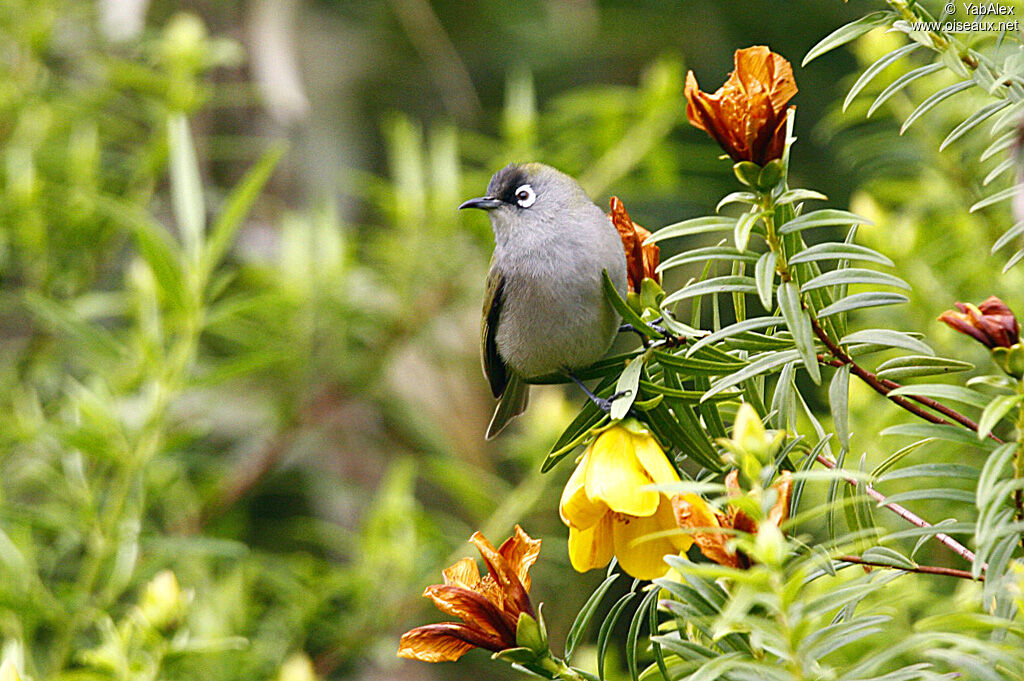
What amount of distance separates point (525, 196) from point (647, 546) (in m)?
1.00

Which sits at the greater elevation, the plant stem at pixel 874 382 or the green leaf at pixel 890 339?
the green leaf at pixel 890 339

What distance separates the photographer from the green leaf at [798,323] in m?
0.74

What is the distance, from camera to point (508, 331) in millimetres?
1574

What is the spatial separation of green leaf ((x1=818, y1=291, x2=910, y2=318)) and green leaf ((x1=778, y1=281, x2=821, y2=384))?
2cm

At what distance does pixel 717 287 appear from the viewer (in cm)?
84

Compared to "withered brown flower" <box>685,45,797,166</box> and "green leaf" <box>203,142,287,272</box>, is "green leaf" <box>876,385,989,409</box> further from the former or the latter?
"green leaf" <box>203,142,287,272</box>

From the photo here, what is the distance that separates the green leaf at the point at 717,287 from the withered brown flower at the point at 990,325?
18 cm

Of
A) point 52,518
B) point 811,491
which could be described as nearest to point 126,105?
point 52,518

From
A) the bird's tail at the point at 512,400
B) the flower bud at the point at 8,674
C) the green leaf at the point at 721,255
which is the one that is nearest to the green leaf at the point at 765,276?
the green leaf at the point at 721,255

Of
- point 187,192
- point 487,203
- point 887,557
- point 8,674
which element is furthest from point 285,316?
point 887,557

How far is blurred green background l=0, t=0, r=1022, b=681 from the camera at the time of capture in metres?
1.68

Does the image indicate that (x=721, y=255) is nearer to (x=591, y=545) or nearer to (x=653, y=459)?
(x=653, y=459)

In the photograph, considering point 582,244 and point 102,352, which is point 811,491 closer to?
point 582,244

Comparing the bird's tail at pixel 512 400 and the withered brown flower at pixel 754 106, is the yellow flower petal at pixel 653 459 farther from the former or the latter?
the bird's tail at pixel 512 400
